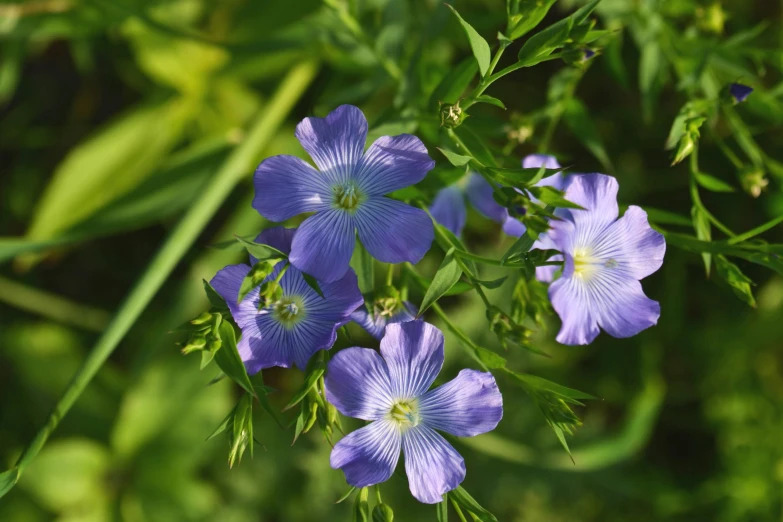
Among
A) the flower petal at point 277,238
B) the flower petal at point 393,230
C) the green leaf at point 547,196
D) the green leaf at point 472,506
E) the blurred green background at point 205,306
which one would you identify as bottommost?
the blurred green background at point 205,306

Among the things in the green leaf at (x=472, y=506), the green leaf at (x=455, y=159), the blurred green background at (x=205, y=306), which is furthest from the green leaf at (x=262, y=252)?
the blurred green background at (x=205, y=306)

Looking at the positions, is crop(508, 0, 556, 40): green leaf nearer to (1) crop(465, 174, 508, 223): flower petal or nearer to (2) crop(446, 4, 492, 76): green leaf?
(2) crop(446, 4, 492, 76): green leaf

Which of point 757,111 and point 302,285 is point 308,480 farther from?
point 757,111

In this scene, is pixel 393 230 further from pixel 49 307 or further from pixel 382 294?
pixel 49 307

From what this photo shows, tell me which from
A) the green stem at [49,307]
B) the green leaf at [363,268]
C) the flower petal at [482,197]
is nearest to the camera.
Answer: the green leaf at [363,268]

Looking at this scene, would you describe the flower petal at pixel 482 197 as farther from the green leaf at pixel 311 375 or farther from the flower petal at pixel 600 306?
the green leaf at pixel 311 375

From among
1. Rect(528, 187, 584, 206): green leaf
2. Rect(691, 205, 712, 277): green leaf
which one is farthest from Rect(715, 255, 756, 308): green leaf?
→ Rect(528, 187, 584, 206): green leaf
